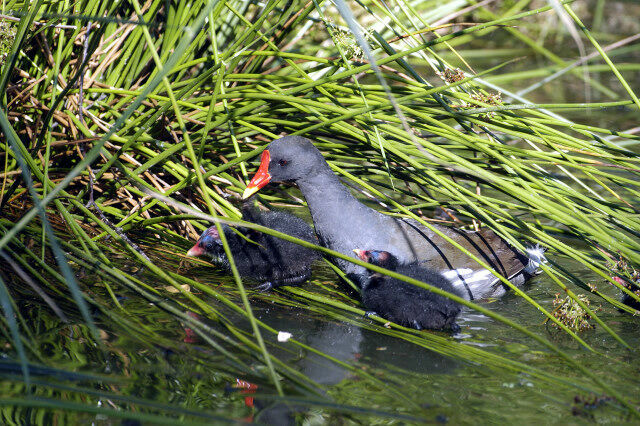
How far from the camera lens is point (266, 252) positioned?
2.99 meters

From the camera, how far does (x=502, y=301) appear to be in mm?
3018

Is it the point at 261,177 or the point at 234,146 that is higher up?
the point at 234,146

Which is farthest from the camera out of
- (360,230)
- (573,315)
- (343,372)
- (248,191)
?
(360,230)

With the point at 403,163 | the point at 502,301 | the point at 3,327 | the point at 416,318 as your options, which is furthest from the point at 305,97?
the point at 3,327

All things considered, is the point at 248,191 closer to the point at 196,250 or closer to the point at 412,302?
the point at 196,250

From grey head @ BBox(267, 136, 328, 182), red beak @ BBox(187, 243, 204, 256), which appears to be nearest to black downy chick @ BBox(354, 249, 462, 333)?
grey head @ BBox(267, 136, 328, 182)

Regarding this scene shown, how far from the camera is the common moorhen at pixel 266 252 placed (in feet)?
9.57

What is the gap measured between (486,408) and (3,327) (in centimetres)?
145

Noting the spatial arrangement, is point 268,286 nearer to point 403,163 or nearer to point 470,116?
point 403,163

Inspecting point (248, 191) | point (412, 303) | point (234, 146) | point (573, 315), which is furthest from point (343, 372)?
point (234, 146)

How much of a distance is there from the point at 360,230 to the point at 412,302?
0.55 metres

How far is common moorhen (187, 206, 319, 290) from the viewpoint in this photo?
9.57 ft

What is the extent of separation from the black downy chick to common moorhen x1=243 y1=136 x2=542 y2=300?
26 cm

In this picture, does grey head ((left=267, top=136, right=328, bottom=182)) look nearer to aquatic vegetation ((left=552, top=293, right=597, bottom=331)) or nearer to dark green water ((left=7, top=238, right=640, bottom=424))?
dark green water ((left=7, top=238, right=640, bottom=424))
